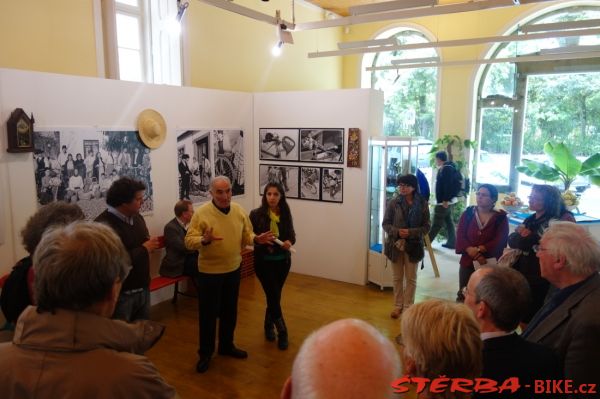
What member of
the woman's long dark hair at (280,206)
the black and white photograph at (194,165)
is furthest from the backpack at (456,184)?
the woman's long dark hair at (280,206)

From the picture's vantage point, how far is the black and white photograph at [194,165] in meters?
5.75

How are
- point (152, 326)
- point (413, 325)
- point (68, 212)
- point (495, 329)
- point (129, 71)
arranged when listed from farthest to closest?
1. point (129, 71)
2. point (68, 212)
3. point (495, 329)
4. point (152, 326)
5. point (413, 325)

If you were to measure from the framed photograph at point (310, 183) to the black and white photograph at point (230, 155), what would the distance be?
93cm

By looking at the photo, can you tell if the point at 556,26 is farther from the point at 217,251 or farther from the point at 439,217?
the point at 217,251

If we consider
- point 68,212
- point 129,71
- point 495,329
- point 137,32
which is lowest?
point 495,329

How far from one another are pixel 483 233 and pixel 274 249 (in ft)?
6.80

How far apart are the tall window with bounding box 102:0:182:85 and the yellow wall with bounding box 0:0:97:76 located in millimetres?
232

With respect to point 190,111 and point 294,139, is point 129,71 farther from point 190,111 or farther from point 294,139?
point 294,139

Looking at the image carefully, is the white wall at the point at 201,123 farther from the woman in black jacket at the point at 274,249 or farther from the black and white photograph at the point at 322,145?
the woman in black jacket at the point at 274,249

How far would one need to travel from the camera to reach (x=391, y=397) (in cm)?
106

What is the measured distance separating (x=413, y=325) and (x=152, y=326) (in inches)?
38.0

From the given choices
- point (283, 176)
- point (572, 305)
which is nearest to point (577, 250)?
point (572, 305)

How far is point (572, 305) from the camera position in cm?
211

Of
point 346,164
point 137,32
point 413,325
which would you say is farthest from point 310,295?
point 413,325
